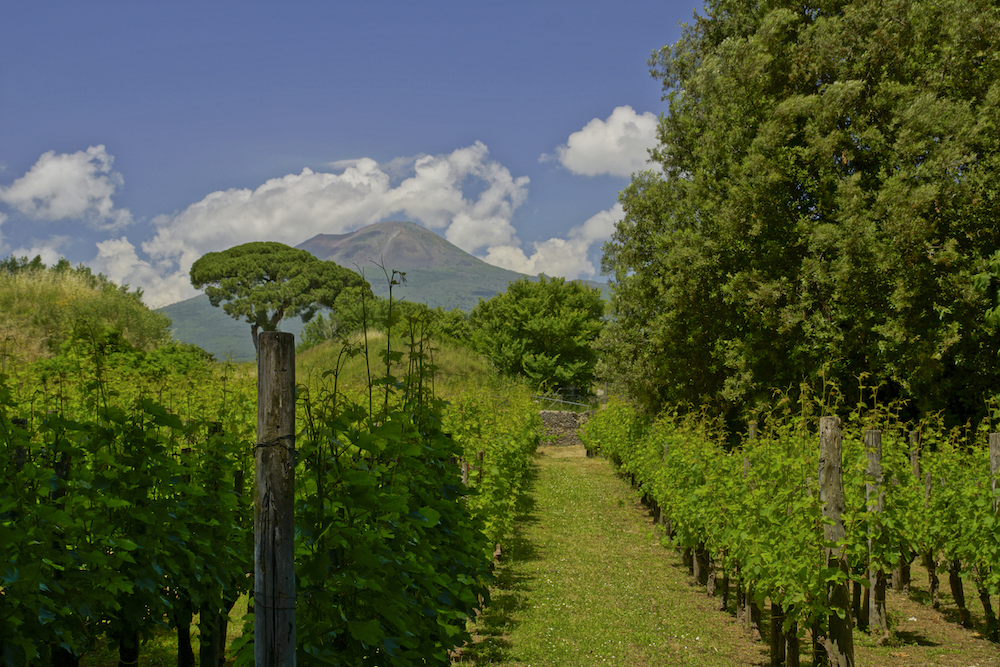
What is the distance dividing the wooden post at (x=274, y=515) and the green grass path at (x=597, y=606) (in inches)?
160

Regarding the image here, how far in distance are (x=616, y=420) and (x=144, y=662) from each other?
15.1m

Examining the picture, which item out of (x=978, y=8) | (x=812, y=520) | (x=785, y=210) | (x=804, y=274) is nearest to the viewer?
(x=812, y=520)

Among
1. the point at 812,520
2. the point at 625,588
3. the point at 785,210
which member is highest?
the point at 785,210

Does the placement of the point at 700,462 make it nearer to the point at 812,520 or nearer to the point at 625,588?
the point at 625,588

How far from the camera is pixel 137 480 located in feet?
11.2

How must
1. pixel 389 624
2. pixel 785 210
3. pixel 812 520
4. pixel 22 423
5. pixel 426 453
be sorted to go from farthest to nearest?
pixel 785 210 < pixel 812 520 < pixel 426 453 < pixel 22 423 < pixel 389 624

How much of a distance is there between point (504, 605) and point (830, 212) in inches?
470

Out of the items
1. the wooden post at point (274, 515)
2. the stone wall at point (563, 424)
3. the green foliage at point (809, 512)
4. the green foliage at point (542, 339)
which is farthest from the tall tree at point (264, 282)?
the wooden post at point (274, 515)

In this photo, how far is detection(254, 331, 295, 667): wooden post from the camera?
7.23 ft

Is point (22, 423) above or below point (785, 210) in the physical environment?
below

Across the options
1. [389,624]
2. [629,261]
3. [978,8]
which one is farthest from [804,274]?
[389,624]

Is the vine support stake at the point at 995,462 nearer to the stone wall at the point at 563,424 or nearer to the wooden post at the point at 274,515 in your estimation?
the wooden post at the point at 274,515

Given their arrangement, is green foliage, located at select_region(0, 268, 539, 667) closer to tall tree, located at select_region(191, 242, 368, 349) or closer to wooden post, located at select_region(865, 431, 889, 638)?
wooden post, located at select_region(865, 431, 889, 638)

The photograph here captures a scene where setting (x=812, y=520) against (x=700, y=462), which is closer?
(x=812, y=520)
